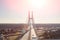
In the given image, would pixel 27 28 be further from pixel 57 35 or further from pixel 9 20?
pixel 57 35

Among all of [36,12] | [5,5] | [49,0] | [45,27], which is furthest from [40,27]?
[5,5]

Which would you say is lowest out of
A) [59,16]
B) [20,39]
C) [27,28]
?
[20,39]

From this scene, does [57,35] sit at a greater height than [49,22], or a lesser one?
lesser

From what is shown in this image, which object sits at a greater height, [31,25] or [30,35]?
[31,25]

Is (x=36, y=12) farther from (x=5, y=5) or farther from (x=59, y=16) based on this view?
(x=5, y=5)

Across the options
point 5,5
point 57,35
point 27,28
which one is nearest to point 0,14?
point 5,5

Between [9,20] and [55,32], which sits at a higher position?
[9,20]

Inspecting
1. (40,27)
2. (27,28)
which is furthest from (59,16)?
(27,28)
